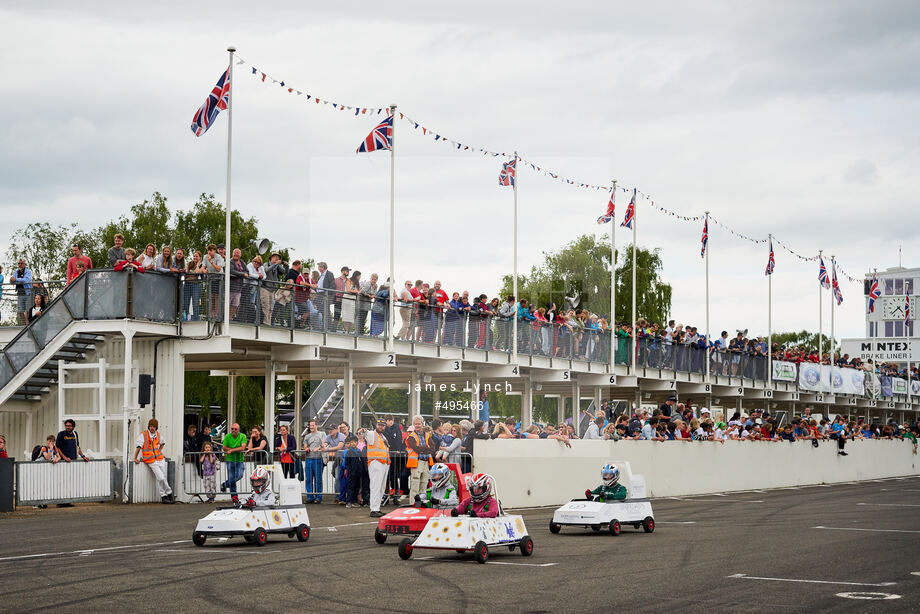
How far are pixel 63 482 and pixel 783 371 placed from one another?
38.6 metres

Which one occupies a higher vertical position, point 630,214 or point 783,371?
point 630,214

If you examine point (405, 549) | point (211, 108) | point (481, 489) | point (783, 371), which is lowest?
point (405, 549)

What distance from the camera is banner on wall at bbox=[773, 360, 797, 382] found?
5466cm

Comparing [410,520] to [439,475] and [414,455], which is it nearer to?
[439,475]

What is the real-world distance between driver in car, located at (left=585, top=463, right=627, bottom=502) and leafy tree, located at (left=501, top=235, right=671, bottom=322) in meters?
45.3

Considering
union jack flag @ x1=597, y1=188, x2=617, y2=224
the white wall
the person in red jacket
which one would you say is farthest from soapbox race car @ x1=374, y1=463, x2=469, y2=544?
union jack flag @ x1=597, y1=188, x2=617, y2=224

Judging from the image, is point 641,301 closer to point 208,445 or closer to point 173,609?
point 208,445

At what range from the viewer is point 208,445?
2723cm

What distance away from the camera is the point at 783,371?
2175 inches

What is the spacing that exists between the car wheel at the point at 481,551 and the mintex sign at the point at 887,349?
6727cm

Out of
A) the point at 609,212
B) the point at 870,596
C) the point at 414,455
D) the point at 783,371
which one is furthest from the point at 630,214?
the point at 870,596

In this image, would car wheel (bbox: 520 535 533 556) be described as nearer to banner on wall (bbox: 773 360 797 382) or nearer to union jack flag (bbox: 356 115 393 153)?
union jack flag (bbox: 356 115 393 153)

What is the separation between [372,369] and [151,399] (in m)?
9.78

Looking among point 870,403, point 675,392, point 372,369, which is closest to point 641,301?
point 870,403
